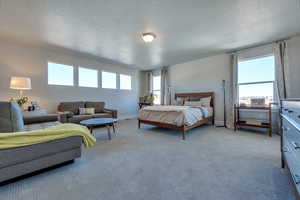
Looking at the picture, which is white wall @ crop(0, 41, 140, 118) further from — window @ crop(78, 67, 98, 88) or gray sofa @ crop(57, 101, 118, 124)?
gray sofa @ crop(57, 101, 118, 124)

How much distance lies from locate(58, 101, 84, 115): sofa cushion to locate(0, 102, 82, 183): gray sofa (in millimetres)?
2555

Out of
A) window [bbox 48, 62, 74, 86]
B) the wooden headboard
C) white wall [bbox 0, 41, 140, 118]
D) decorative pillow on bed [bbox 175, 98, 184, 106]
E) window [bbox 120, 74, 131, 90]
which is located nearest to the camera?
white wall [bbox 0, 41, 140, 118]

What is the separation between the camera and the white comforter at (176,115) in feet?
10.3

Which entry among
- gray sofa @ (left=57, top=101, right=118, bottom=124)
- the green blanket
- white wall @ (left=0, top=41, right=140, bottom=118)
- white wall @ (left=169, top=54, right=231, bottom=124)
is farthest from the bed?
white wall @ (left=0, top=41, right=140, bottom=118)

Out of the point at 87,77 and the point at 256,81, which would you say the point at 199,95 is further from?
the point at 87,77

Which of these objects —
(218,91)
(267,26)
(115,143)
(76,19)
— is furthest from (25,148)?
(218,91)

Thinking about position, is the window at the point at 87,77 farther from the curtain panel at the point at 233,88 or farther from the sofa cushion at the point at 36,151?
the curtain panel at the point at 233,88

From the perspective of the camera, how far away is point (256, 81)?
391cm

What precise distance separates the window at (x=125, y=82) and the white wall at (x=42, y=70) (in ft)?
1.88

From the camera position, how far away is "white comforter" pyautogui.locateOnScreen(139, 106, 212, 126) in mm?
3139

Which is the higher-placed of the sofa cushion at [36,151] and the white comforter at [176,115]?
the white comforter at [176,115]

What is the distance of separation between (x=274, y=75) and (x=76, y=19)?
523 centimetres

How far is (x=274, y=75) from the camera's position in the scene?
3586 millimetres

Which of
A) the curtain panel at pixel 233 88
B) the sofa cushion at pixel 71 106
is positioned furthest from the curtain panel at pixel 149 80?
the curtain panel at pixel 233 88
